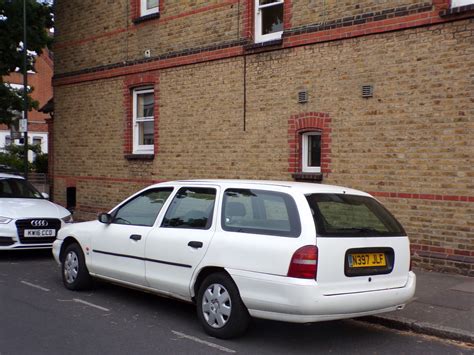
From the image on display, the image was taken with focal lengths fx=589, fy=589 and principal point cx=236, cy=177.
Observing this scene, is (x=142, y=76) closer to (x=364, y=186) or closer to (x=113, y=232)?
(x=364, y=186)

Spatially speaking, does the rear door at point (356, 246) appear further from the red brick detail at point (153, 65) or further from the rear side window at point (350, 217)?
the red brick detail at point (153, 65)

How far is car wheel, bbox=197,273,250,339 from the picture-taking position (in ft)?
18.0

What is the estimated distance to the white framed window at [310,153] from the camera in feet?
35.4

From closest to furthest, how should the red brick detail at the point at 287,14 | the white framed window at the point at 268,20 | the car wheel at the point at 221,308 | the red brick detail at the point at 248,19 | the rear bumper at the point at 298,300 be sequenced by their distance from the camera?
the rear bumper at the point at 298,300
the car wheel at the point at 221,308
the red brick detail at the point at 287,14
the white framed window at the point at 268,20
the red brick detail at the point at 248,19

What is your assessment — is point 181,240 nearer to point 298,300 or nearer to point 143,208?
point 143,208

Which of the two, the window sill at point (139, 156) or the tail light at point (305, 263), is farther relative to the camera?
the window sill at point (139, 156)

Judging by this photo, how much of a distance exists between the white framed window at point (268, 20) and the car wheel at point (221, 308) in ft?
22.6

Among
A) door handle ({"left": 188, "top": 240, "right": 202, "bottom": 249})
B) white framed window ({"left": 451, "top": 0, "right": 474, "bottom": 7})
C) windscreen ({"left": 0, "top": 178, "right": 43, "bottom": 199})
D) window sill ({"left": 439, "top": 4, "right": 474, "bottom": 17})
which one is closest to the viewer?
door handle ({"left": 188, "top": 240, "right": 202, "bottom": 249})

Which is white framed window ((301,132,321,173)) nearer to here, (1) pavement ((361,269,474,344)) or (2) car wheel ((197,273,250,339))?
(1) pavement ((361,269,474,344))

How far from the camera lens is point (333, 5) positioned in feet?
33.6

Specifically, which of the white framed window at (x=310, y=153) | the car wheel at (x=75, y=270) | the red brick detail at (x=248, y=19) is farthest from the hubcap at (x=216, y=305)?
the red brick detail at (x=248, y=19)

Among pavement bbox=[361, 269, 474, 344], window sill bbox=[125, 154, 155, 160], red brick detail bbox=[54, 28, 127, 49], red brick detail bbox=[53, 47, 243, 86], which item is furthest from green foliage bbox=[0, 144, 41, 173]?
pavement bbox=[361, 269, 474, 344]

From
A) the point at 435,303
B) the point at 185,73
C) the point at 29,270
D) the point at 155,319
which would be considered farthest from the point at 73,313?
the point at 185,73

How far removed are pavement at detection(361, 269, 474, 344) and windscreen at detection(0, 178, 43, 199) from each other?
747cm
